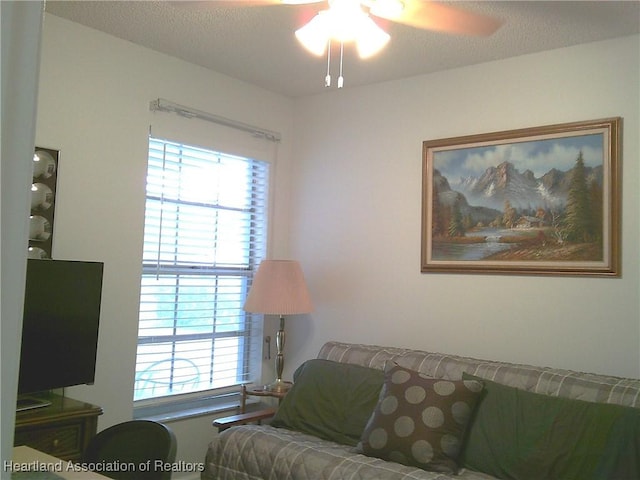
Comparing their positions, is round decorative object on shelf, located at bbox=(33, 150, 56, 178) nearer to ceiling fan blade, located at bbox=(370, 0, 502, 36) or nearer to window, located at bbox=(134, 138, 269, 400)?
window, located at bbox=(134, 138, 269, 400)

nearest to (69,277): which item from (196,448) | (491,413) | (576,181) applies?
(196,448)

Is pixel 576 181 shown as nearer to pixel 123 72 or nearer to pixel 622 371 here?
pixel 622 371

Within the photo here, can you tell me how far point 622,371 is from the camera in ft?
9.26

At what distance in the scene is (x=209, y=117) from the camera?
367 cm

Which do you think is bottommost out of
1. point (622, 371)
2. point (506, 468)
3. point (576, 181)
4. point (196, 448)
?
point (196, 448)

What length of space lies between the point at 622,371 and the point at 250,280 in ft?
7.51

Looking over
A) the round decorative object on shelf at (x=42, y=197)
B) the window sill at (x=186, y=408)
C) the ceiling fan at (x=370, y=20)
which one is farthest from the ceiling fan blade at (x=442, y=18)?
the window sill at (x=186, y=408)

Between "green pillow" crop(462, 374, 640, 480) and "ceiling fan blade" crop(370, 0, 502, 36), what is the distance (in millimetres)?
1703

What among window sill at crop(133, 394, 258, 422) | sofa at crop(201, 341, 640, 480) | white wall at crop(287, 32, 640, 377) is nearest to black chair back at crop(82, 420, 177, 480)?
sofa at crop(201, 341, 640, 480)

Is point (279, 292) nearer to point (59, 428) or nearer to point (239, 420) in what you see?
point (239, 420)

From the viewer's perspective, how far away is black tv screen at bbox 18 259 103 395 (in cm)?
247

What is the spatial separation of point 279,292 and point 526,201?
1507mm

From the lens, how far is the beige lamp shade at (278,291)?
352 cm

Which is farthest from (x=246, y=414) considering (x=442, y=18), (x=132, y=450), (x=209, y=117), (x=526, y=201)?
(x=442, y=18)
